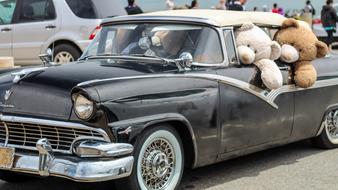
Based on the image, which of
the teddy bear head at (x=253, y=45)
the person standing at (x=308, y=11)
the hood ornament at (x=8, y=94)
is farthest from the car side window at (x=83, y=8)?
the person standing at (x=308, y=11)

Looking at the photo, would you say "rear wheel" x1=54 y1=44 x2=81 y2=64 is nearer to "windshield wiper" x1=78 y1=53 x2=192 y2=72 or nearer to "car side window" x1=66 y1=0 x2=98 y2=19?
"car side window" x1=66 y1=0 x2=98 y2=19

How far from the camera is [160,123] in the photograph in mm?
4723

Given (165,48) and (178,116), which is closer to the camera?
(178,116)

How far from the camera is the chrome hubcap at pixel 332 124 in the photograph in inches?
270

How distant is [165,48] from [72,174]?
65.9 inches

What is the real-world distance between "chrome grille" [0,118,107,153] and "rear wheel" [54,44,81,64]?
6188 mm

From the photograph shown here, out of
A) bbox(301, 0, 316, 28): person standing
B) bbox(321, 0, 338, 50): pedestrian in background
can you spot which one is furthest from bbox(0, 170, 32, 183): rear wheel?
bbox(301, 0, 316, 28): person standing

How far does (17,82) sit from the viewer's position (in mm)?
4840

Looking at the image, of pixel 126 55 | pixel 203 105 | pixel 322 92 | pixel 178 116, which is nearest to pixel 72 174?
pixel 178 116

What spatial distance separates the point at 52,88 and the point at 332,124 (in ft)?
11.7

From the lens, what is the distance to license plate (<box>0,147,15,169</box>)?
182 inches

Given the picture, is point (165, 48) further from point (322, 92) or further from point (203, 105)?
point (322, 92)

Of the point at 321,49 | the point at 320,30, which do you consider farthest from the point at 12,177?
the point at 320,30

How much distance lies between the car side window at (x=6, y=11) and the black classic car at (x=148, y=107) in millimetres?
6024
